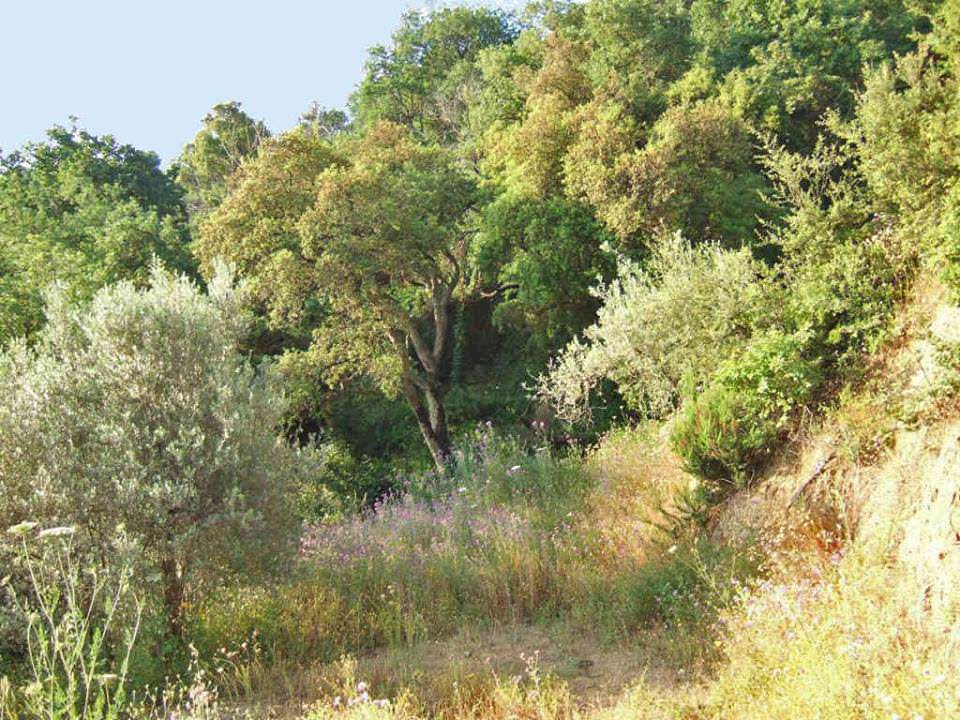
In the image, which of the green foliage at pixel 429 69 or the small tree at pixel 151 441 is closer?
the small tree at pixel 151 441

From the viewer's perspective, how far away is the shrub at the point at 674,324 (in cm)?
776

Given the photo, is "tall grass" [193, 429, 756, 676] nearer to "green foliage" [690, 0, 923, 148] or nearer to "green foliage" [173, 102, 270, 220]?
"green foliage" [690, 0, 923, 148]

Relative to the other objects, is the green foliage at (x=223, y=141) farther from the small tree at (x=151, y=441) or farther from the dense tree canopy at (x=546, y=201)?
the small tree at (x=151, y=441)

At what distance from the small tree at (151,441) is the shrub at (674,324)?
4654 mm

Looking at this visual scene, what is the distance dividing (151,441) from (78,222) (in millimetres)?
16128

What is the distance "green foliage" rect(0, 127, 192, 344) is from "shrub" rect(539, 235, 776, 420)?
6.60 m

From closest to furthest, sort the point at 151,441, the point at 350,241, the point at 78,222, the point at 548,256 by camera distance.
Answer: the point at 151,441, the point at 350,241, the point at 548,256, the point at 78,222

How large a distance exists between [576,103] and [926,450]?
538 inches

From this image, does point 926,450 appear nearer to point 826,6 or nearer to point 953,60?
point 953,60

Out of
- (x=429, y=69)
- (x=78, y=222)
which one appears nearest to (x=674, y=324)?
(x=78, y=222)

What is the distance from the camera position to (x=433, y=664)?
5.11m

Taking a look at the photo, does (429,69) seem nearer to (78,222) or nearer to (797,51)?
(797,51)

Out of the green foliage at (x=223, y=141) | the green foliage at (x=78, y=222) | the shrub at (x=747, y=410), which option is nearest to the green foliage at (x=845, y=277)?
the shrub at (x=747, y=410)

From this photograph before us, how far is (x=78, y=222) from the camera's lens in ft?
60.9
